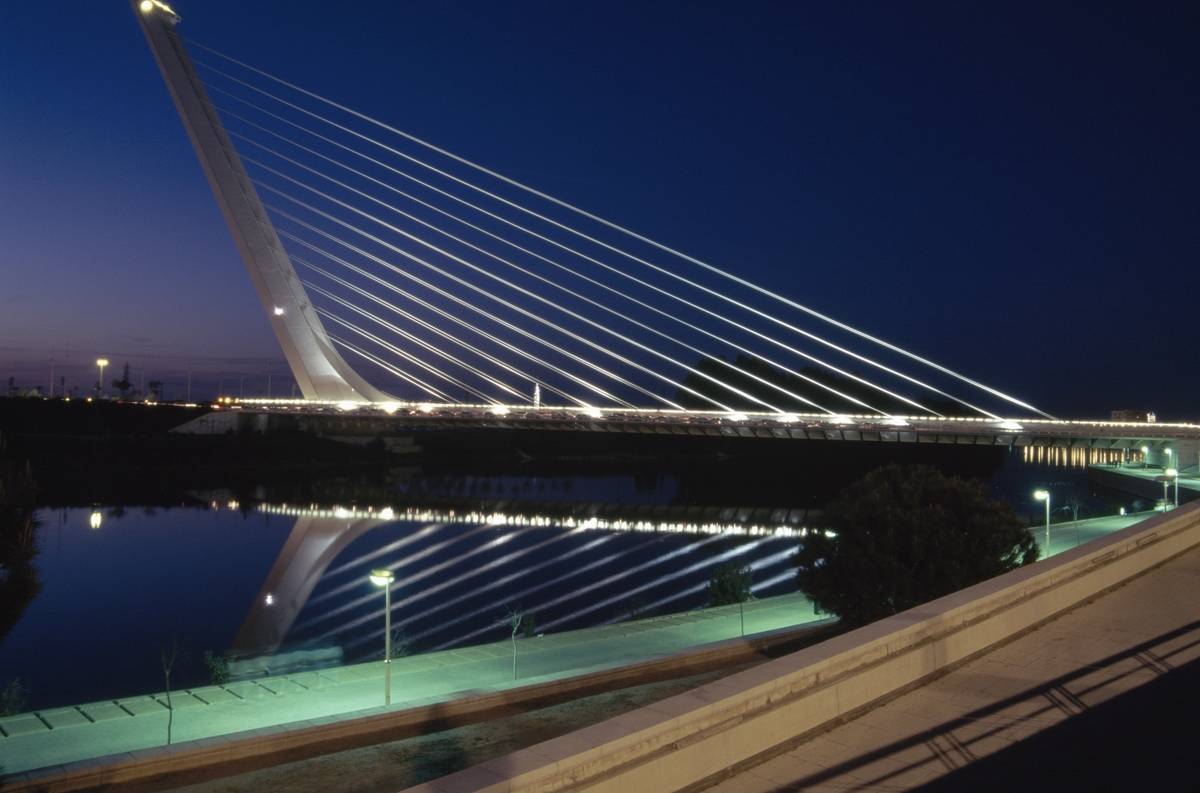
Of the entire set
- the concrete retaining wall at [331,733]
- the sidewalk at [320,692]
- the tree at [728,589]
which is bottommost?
the tree at [728,589]

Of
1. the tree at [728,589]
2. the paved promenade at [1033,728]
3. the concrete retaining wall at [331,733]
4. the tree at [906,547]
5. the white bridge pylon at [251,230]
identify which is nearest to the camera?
the paved promenade at [1033,728]

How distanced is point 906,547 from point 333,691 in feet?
18.5

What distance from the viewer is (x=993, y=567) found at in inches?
409

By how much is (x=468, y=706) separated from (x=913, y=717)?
4.79 metres

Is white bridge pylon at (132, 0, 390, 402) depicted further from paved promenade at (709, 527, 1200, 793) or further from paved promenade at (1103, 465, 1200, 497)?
paved promenade at (709, 527, 1200, 793)

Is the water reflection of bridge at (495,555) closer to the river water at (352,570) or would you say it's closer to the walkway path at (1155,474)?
the river water at (352,570)

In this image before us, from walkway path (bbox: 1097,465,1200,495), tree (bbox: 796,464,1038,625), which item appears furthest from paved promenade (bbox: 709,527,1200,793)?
walkway path (bbox: 1097,465,1200,495)

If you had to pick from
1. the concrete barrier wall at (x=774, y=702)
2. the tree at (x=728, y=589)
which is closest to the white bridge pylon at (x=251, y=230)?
the tree at (x=728, y=589)

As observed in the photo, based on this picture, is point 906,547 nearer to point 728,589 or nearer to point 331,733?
point 331,733

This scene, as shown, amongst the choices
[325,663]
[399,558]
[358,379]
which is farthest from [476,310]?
[325,663]

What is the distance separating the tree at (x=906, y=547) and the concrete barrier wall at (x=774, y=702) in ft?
13.1

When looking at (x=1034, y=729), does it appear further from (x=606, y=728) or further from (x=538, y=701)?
(x=538, y=701)

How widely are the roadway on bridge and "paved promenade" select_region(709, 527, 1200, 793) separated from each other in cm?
493

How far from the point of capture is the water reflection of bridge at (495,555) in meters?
19.2
